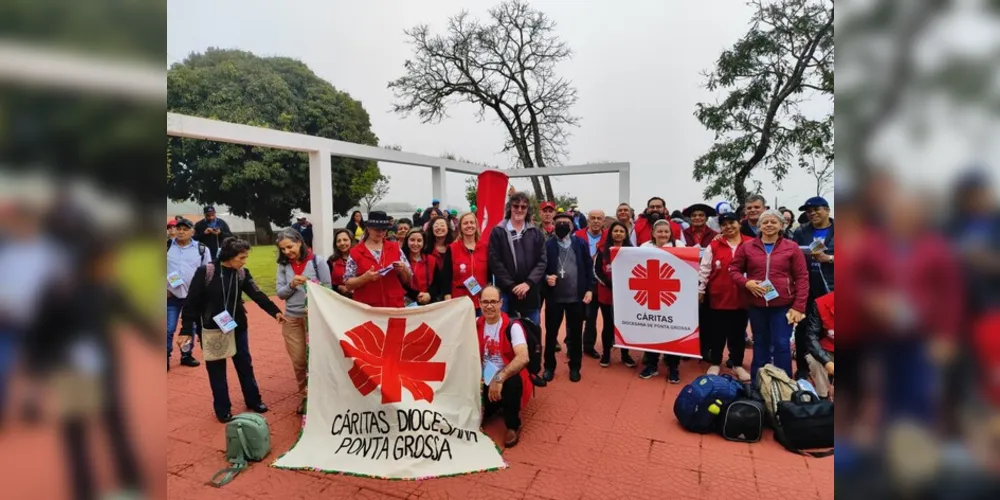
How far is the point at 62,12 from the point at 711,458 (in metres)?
3.64

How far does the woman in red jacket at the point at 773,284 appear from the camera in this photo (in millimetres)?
4016

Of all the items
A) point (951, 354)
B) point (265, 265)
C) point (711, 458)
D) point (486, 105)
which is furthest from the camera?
point (486, 105)

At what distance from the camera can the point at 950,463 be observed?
0.56 meters

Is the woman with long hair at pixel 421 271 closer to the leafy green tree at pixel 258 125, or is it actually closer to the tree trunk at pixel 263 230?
the leafy green tree at pixel 258 125

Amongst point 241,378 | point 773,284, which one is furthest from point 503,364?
point 773,284

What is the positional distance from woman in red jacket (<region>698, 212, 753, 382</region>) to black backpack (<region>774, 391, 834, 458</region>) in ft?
3.65

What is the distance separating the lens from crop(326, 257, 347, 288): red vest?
465 cm

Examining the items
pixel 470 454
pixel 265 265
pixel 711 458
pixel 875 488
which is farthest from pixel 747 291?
pixel 265 265

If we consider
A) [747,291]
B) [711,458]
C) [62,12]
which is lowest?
[711,458]

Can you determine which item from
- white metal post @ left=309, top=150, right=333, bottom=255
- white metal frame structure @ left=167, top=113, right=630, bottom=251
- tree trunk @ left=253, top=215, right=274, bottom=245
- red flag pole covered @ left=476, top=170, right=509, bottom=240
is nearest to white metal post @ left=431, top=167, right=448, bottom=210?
white metal frame structure @ left=167, top=113, right=630, bottom=251

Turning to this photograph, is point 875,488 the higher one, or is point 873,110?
point 873,110

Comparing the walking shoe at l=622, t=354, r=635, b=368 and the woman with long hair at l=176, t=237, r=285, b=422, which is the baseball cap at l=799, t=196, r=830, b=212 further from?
the woman with long hair at l=176, t=237, r=285, b=422

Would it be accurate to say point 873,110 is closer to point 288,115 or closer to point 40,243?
point 40,243

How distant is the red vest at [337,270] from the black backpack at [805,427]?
3744 millimetres
